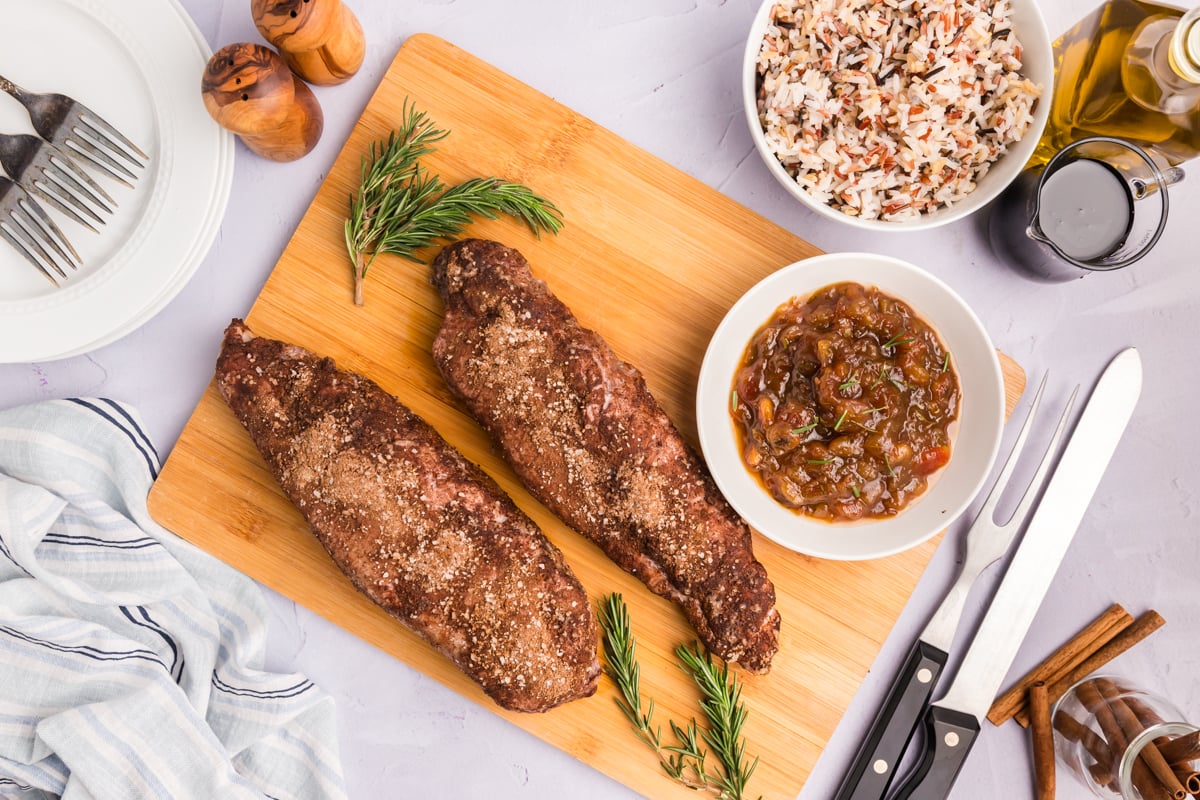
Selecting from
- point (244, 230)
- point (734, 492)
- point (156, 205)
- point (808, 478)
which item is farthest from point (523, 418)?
point (156, 205)

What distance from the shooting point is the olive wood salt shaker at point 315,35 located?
2.47m

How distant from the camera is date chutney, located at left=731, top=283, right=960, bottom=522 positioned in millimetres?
2635

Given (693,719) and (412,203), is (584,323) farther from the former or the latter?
(693,719)

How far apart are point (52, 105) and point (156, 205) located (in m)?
0.53

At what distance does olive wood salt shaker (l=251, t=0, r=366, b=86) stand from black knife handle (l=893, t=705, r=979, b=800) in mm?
3361

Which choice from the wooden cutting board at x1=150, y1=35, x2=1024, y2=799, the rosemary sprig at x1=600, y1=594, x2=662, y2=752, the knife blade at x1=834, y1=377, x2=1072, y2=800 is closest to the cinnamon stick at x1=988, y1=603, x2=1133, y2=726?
the knife blade at x1=834, y1=377, x2=1072, y2=800

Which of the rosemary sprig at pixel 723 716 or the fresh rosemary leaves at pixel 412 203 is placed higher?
the fresh rosemary leaves at pixel 412 203

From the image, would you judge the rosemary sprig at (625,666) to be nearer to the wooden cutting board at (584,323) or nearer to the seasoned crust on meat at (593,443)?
the wooden cutting board at (584,323)

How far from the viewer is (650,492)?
9.10 ft

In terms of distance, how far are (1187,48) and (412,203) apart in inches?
103

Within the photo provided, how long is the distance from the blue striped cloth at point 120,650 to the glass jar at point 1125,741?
2.93 metres

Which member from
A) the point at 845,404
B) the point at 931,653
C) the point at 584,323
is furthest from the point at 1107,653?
the point at 584,323

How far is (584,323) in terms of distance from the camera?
309cm

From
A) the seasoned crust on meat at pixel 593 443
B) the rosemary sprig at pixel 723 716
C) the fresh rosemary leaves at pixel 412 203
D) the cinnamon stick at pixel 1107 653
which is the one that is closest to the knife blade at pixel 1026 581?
the cinnamon stick at pixel 1107 653
